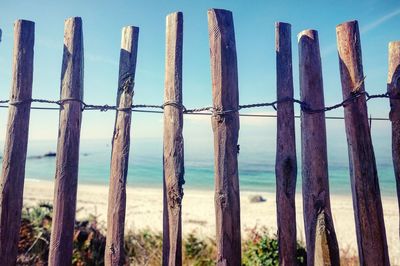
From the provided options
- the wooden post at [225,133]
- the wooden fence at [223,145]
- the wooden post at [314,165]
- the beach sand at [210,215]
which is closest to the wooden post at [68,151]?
the wooden fence at [223,145]

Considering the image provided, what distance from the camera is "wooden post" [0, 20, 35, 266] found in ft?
7.25

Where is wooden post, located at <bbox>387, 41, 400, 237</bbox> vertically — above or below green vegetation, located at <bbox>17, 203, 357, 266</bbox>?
above

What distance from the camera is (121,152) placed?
2.22m

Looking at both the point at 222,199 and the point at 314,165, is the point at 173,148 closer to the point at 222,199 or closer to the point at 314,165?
the point at 222,199

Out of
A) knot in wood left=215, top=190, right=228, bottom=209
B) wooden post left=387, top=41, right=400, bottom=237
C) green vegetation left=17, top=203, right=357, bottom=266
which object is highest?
wooden post left=387, top=41, right=400, bottom=237

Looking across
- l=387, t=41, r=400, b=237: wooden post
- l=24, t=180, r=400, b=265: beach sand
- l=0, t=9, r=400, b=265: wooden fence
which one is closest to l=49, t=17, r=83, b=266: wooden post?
l=0, t=9, r=400, b=265: wooden fence

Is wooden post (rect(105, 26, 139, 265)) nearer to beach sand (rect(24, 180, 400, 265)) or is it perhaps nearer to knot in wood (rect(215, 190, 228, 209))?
knot in wood (rect(215, 190, 228, 209))

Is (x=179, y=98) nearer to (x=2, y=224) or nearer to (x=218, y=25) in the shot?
(x=218, y=25)

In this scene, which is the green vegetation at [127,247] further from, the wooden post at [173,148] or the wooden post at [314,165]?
the wooden post at [173,148]

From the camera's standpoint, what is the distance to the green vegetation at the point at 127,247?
372cm

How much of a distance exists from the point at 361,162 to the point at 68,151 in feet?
6.21

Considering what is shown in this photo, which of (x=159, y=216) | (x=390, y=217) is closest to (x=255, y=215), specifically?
(x=159, y=216)

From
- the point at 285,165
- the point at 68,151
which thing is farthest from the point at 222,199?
the point at 68,151

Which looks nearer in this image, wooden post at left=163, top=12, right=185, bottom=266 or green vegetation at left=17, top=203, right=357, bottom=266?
wooden post at left=163, top=12, right=185, bottom=266
